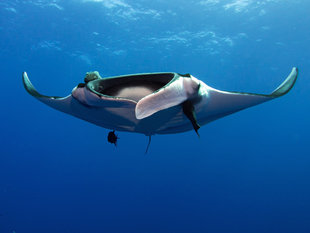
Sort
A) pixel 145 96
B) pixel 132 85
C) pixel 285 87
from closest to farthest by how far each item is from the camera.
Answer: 1. pixel 145 96
2. pixel 132 85
3. pixel 285 87

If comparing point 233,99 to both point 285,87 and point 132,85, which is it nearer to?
point 285,87

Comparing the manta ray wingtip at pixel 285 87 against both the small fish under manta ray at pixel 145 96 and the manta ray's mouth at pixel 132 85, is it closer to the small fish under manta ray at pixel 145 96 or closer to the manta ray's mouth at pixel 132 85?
the small fish under manta ray at pixel 145 96

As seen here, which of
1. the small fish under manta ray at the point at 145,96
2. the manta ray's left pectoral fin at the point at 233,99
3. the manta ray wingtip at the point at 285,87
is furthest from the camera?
the manta ray wingtip at the point at 285,87

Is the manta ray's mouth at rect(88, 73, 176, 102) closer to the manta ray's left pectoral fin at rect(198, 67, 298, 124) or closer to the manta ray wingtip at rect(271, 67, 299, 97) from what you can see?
the manta ray's left pectoral fin at rect(198, 67, 298, 124)

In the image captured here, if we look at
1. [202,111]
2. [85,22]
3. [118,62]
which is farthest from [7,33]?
[202,111]

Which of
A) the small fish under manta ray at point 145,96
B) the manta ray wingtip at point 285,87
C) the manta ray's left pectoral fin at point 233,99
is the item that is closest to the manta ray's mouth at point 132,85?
the small fish under manta ray at point 145,96

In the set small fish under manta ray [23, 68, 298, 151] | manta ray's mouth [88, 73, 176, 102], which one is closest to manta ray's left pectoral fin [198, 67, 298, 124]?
small fish under manta ray [23, 68, 298, 151]

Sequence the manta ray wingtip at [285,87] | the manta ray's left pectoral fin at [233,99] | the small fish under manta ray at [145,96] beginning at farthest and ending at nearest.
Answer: the manta ray wingtip at [285,87]
the manta ray's left pectoral fin at [233,99]
the small fish under manta ray at [145,96]

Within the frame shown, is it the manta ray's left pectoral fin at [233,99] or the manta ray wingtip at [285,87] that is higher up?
the manta ray wingtip at [285,87]

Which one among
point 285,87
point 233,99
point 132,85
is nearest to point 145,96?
point 132,85

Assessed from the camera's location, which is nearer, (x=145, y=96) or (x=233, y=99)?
(x=145, y=96)

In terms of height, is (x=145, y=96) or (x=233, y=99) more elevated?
(x=233, y=99)

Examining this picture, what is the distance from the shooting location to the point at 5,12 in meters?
17.3

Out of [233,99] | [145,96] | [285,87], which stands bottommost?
[145,96]
